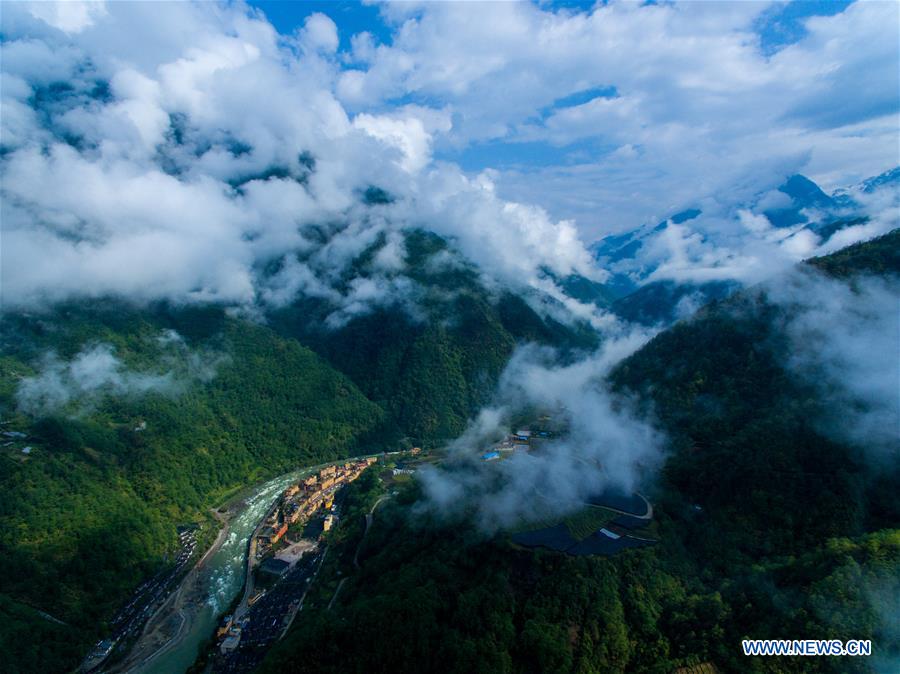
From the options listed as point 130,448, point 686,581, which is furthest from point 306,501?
point 686,581

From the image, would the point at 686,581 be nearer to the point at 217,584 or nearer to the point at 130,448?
the point at 217,584

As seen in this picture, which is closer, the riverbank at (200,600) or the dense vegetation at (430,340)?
the riverbank at (200,600)

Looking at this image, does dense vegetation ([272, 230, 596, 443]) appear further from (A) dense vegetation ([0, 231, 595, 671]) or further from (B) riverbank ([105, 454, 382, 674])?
(B) riverbank ([105, 454, 382, 674])

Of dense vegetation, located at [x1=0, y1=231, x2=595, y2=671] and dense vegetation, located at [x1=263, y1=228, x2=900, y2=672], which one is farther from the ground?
dense vegetation, located at [x1=0, y1=231, x2=595, y2=671]

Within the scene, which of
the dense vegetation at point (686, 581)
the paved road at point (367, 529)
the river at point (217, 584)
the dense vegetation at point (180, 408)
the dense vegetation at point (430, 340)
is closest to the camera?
the dense vegetation at point (686, 581)

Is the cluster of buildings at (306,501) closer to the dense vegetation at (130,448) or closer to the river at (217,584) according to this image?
the river at (217,584)

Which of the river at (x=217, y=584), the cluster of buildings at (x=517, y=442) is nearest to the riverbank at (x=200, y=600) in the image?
the river at (x=217, y=584)

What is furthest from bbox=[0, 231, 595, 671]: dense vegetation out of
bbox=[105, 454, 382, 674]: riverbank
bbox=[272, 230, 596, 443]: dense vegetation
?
bbox=[105, 454, 382, 674]: riverbank

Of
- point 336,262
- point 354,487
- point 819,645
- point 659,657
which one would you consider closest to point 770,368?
point 819,645
